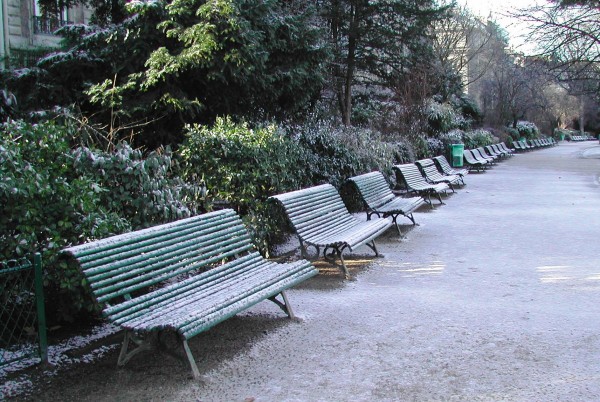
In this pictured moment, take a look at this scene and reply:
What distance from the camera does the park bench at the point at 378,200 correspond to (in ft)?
28.2

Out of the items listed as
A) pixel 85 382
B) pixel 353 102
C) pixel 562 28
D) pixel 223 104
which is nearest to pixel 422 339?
pixel 85 382

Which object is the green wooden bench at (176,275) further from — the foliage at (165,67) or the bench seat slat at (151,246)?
the foliage at (165,67)

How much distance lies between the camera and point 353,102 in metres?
23.5

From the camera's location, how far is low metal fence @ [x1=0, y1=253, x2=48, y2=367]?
148 inches

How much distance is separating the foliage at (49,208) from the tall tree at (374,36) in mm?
15050

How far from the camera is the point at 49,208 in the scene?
4.43m

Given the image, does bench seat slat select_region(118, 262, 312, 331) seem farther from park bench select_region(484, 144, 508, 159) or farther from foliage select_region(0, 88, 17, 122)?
park bench select_region(484, 144, 508, 159)

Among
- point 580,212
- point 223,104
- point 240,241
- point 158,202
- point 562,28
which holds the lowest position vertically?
point 580,212

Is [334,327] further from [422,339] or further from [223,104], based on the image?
[223,104]

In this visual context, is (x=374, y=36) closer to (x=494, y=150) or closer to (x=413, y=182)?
(x=413, y=182)

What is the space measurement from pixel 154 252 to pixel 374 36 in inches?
695

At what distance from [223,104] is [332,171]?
2.63 metres

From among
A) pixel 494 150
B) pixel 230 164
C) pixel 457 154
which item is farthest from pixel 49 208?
pixel 494 150

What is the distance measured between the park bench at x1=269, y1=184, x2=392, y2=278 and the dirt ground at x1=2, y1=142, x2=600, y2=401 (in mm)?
366
